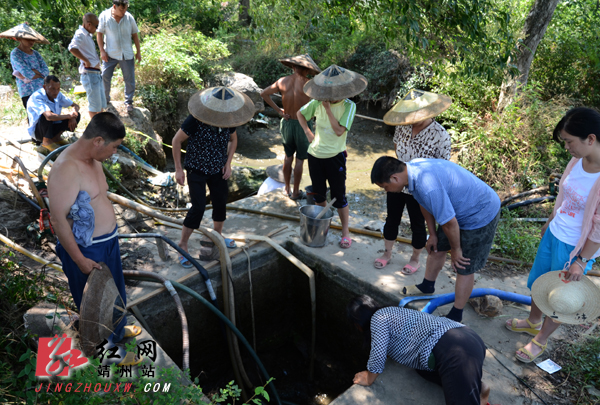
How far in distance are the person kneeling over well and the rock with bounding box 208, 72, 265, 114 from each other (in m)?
7.85

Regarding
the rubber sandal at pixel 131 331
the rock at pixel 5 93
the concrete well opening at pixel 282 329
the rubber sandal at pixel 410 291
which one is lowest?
the concrete well opening at pixel 282 329

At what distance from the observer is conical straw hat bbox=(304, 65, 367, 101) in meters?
4.12

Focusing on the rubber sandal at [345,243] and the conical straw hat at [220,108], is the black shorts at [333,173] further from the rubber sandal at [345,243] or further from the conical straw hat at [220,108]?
the conical straw hat at [220,108]

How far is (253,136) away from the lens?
10.6 metres

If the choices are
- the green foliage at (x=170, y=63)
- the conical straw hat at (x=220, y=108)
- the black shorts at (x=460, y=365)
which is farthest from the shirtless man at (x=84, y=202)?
the green foliage at (x=170, y=63)

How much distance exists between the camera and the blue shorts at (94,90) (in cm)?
630

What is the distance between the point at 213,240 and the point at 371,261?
5.78ft

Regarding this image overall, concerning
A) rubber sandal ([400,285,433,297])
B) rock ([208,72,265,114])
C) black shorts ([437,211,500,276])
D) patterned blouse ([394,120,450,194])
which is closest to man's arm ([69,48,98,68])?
rock ([208,72,265,114])

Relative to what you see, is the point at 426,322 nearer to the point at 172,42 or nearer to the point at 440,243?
the point at 440,243

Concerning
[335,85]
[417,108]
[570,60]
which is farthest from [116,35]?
[570,60]

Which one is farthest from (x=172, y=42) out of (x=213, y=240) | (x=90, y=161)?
(x=90, y=161)

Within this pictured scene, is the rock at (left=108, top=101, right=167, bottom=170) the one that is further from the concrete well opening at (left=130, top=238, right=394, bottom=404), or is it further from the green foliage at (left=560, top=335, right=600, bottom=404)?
the green foliage at (left=560, top=335, right=600, bottom=404)

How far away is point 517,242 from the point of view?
4852mm

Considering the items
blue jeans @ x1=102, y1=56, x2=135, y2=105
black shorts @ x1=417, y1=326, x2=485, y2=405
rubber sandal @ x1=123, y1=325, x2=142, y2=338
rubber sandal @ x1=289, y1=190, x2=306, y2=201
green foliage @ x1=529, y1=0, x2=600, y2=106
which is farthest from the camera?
green foliage @ x1=529, y1=0, x2=600, y2=106
